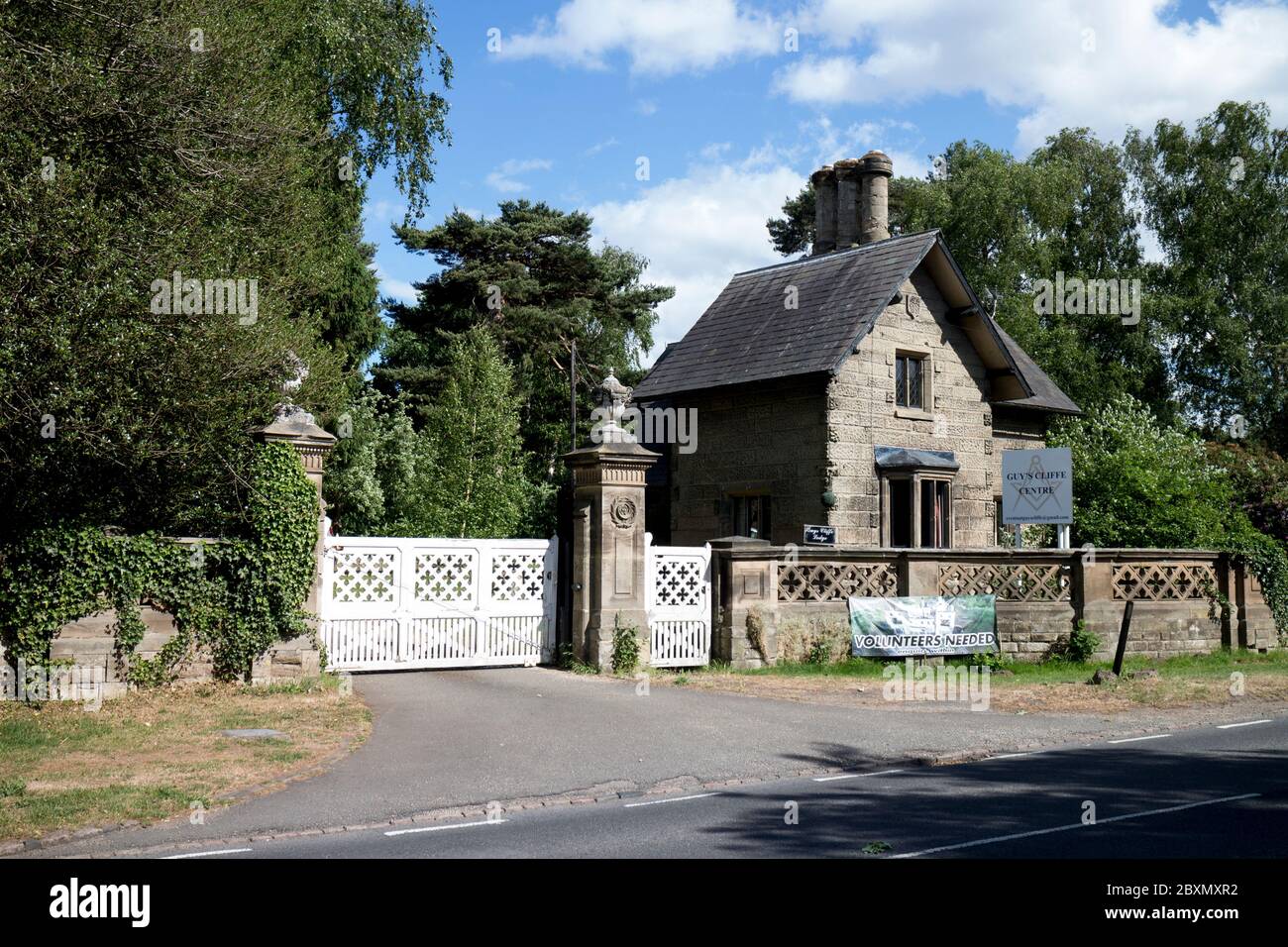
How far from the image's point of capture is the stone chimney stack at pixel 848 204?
94.0ft

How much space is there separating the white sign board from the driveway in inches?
267

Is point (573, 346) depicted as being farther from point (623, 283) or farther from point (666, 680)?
point (666, 680)

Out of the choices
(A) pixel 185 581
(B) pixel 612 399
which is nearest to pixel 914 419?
(B) pixel 612 399

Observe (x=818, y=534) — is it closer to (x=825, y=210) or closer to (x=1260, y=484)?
(x=825, y=210)

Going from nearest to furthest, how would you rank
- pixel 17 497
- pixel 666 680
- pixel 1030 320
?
pixel 17 497 < pixel 666 680 < pixel 1030 320

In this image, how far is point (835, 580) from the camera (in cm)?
1769

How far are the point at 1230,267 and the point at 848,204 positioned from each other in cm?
2049

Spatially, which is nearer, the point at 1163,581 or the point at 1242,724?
the point at 1242,724

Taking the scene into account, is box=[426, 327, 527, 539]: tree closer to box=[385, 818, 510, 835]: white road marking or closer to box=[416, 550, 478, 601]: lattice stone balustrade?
box=[416, 550, 478, 601]: lattice stone balustrade

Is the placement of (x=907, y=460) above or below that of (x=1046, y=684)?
above

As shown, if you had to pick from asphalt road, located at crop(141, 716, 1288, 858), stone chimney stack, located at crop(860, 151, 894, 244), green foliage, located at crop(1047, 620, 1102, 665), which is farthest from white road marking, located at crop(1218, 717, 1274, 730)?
stone chimney stack, located at crop(860, 151, 894, 244)

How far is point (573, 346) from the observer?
3709cm
